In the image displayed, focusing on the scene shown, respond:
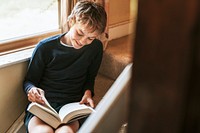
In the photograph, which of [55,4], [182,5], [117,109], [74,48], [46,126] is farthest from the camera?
[55,4]

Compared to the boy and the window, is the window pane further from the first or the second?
the boy

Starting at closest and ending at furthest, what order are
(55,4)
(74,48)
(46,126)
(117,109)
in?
(117,109), (46,126), (74,48), (55,4)

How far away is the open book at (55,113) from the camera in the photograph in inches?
58.0

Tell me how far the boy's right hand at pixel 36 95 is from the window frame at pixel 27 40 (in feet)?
1.14

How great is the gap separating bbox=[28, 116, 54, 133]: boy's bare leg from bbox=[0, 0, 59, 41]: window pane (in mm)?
570

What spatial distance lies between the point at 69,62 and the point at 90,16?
262 millimetres

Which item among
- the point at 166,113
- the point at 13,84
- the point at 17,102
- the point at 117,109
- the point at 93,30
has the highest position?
the point at 166,113

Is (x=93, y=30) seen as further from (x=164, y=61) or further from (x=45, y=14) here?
(x=164, y=61)

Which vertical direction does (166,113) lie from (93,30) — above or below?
above

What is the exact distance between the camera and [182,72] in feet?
0.94

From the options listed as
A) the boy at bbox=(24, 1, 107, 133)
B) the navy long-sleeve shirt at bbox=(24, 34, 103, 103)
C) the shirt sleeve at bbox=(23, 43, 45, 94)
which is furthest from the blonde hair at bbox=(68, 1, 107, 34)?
the shirt sleeve at bbox=(23, 43, 45, 94)

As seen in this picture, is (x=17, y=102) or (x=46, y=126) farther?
(x=17, y=102)

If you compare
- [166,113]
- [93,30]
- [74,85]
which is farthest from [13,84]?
[166,113]

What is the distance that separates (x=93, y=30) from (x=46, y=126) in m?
0.51
